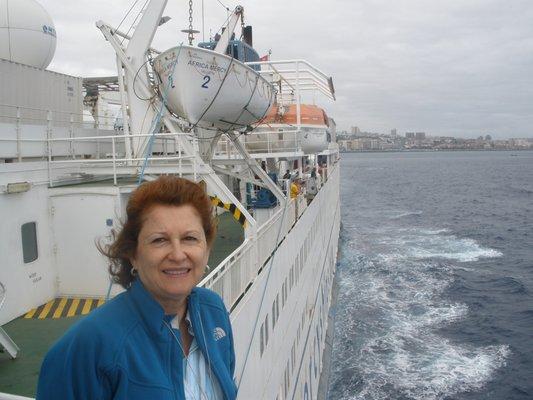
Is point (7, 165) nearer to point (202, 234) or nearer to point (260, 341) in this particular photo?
point (260, 341)

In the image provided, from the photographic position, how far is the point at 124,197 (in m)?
9.16

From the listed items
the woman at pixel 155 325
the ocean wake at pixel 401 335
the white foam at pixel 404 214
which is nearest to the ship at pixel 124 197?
the woman at pixel 155 325

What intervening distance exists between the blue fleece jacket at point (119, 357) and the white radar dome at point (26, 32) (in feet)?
42.4

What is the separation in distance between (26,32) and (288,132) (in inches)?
322

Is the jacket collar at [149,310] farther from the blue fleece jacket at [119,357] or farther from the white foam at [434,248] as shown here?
the white foam at [434,248]

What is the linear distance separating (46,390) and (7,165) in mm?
7136

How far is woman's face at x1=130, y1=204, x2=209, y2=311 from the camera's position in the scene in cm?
201

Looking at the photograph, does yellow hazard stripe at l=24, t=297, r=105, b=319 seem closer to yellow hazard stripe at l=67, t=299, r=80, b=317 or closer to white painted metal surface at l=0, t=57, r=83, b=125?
yellow hazard stripe at l=67, t=299, r=80, b=317

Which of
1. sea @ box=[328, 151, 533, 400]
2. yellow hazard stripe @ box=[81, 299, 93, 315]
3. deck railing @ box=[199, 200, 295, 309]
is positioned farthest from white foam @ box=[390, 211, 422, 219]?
yellow hazard stripe @ box=[81, 299, 93, 315]

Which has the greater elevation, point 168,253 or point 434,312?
point 168,253

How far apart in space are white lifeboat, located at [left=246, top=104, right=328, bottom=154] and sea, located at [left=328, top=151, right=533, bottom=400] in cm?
891

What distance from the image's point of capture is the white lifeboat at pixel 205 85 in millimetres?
8883

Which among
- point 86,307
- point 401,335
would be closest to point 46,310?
point 86,307

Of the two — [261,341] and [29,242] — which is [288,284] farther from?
[29,242]
